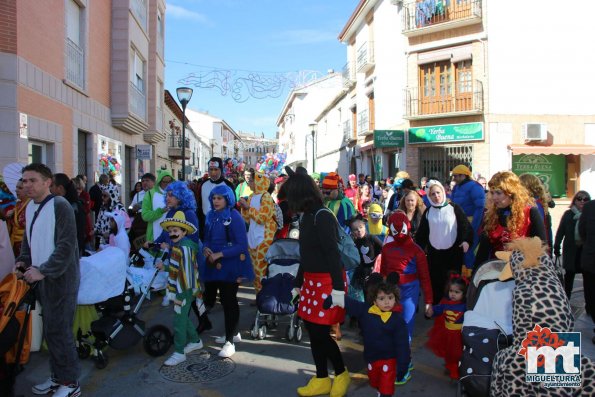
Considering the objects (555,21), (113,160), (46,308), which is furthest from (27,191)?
(555,21)

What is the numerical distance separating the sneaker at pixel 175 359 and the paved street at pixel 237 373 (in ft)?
0.20

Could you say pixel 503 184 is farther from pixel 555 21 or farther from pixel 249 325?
pixel 555 21

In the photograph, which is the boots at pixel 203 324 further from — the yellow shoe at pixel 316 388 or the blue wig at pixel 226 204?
the yellow shoe at pixel 316 388

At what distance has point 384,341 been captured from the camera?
12.3ft

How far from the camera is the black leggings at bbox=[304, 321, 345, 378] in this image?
3879mm

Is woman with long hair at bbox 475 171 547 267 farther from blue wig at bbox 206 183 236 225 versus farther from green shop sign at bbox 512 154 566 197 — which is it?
green shop sign at bbox 512 154 566 197

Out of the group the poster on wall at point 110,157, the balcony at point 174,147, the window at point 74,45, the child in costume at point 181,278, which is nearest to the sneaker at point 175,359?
the child in costume at point 181,278

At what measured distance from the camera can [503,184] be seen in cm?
461

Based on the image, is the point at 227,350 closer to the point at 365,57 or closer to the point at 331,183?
the point at 331,183

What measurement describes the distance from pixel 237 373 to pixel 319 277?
1.42m

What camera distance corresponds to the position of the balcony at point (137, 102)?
16227 mm

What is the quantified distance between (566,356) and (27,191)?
13.2 ft

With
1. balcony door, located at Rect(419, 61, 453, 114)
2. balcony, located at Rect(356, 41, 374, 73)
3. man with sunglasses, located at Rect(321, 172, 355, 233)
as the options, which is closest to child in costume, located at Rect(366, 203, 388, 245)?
man with sunglasses, located at Rect(321, 172, 355, 233)

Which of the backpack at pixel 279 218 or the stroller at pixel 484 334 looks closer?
the stroller at pixel 484 334
